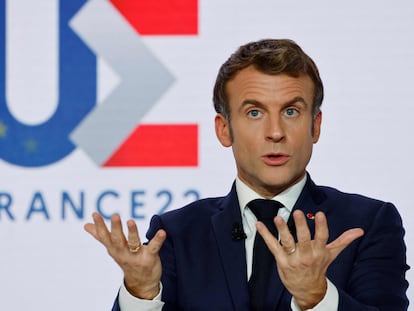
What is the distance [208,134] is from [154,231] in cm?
114

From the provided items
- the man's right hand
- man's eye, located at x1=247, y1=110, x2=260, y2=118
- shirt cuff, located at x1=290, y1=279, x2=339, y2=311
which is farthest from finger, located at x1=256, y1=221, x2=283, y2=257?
man's eye, located at x1=247, y1=110, x2=260, y2=118

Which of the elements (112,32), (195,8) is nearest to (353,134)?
(195,8)

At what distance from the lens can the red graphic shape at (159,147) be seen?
3.34 m

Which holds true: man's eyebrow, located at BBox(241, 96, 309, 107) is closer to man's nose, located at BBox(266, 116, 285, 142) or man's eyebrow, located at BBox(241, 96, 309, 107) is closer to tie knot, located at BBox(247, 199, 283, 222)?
man's nose, located at BBox(266, 116, 285, 142)

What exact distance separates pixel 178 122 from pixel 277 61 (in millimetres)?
1246

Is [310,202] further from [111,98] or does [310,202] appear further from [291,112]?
[111,98]

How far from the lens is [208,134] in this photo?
3.34 metres

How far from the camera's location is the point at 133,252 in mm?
1907

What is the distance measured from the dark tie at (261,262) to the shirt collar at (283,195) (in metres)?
0.03

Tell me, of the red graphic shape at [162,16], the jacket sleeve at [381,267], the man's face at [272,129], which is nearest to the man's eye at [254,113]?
the man's face at [272,129]

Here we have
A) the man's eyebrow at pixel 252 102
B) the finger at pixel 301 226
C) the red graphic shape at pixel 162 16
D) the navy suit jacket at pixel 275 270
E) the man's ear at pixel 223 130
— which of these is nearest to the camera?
the finger at pixel 301 226

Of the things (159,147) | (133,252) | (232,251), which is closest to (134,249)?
(133,252)

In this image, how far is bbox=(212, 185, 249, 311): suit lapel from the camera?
2041 millimetres

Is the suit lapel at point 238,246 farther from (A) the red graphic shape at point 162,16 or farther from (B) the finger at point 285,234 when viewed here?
(A) the red graphic shape at point 162,16
